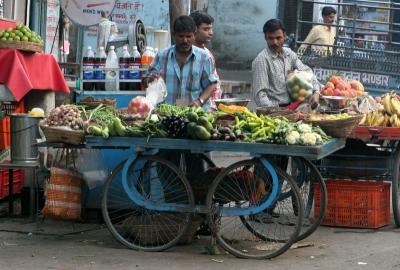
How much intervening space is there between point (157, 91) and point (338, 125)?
164cm

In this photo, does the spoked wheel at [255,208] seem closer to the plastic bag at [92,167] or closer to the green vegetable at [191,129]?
the green vegetable at [191,129]

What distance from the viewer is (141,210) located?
733 centimetres

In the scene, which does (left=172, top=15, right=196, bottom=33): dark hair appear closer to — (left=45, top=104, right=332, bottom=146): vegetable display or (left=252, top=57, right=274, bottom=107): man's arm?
(left=45, top=104, right=332, bottom=146): vegetable display

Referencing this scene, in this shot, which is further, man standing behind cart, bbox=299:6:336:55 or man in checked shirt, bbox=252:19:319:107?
man standing behind cart, bbox=299:6:336:55

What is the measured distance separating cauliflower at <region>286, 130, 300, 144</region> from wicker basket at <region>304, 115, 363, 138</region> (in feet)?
1.85

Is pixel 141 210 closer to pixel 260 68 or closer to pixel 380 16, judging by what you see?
pixel 260 68

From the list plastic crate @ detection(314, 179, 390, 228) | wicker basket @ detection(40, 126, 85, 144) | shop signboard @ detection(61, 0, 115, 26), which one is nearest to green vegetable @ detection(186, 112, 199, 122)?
wicker basket @ detection(40, 126, 85, 144)

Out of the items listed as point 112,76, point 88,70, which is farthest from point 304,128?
point 88,70

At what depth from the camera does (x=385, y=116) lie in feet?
27.4

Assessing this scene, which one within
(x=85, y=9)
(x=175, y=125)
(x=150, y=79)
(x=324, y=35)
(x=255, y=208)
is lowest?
(x=255, y=208)

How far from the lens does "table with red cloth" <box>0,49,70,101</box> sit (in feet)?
29.9

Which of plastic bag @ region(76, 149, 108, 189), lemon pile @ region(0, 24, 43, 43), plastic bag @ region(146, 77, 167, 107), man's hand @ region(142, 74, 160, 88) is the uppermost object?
lemon pile @ region(0, 24, 43, 43)

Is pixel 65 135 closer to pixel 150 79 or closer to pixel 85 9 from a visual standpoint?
pixel 150 79

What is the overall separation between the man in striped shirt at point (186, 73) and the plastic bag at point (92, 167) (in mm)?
846
